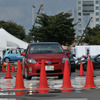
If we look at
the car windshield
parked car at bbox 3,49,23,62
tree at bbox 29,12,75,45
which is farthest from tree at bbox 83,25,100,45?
the car windshield

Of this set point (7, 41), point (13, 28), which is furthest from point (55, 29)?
point (13, 28)

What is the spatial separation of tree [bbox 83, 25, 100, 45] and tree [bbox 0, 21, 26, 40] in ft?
58.5

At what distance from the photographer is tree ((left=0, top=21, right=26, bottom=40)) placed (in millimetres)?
105688

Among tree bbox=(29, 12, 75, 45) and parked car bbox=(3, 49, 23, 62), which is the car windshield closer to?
parked car bbox=(3, 49, 23, 62)

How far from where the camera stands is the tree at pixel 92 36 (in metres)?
103

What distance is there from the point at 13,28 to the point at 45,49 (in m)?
90.7

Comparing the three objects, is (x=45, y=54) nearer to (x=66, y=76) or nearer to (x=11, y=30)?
(x=66, y=76)

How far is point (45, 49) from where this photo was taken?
1739 cm

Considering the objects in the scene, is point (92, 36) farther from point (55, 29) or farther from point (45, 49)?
point (45, 49)

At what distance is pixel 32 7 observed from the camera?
102000mm

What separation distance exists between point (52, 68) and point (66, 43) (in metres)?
55.5

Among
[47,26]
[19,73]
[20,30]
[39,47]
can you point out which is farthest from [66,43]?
[19,73]

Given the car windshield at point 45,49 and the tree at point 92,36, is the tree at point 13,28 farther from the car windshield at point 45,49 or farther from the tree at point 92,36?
the car windshield at point 45,49

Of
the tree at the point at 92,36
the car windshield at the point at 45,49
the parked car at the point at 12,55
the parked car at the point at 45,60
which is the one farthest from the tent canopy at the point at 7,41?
the tree at the point at 92,36
